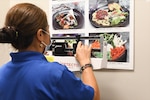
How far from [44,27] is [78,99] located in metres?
0.31

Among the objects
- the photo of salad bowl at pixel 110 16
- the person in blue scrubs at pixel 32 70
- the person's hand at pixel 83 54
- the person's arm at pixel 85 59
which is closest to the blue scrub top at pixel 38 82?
the person in blue scrubs at pixel 32 70

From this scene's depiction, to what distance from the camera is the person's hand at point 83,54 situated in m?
1.15

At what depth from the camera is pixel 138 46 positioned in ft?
3.77

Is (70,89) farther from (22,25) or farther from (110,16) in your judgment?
(110,16)

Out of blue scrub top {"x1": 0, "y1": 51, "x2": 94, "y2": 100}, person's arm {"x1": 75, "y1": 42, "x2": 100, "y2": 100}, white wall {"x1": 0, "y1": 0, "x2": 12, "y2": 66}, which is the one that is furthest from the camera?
white wall {"x1": 0, "y1": 0, "x2": 12, "y2": 66}

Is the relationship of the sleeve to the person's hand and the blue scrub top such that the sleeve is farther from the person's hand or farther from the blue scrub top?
the person's hand

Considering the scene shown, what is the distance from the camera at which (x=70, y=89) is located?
88cm

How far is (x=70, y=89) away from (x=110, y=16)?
488 millimetres

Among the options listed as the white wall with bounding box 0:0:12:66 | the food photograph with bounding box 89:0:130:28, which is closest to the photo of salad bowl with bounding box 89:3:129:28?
the food photograph with bounding box 89:0:130:28

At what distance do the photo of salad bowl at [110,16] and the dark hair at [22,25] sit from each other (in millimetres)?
392

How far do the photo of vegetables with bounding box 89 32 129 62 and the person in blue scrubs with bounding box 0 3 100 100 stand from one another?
0.29m

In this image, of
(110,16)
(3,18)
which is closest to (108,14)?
(110,16)

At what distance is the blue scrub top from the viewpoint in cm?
85

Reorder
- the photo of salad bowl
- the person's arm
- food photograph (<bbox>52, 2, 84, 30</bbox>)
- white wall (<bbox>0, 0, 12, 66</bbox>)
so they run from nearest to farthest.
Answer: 1. the person's arm
2. the photo of salad bowl
3. food photograph (<bbox>52, 2, 84, 30</bbox>)
4. white wall (<bbox>0, 0, 12, 66</bbox>)
